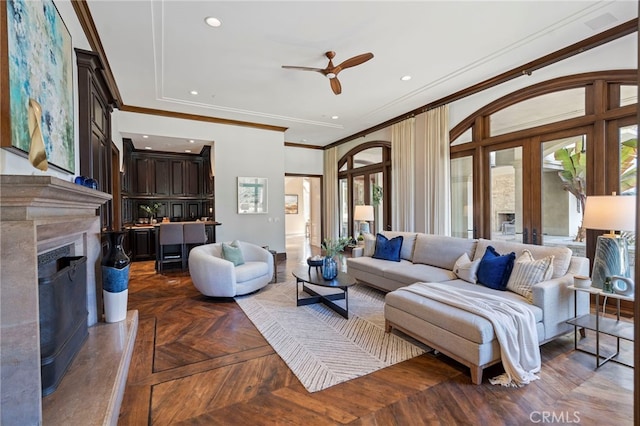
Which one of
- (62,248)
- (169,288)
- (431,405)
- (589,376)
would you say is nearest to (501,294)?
(589,376)

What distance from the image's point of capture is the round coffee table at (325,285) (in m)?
3.58

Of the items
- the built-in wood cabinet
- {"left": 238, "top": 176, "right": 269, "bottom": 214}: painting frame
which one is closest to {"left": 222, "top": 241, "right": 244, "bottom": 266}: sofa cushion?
{"left": 238, "top": 176, "right": 269, "bottom": 214}: painting frame

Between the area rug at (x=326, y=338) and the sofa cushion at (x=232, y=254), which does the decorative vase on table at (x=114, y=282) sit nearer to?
the area rug at (x=326, y=338)

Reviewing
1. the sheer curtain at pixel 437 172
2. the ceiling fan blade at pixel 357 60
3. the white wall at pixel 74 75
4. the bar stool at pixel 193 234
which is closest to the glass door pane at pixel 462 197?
the sheer curtain at pixel 437 172

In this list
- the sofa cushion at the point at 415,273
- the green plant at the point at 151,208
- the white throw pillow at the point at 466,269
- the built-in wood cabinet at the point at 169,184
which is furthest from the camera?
the green plant at the point at 151,208

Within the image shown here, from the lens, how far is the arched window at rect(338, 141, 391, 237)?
720cm

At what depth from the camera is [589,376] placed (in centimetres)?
232

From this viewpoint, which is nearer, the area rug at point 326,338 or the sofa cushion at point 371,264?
the area rug at point 326,338

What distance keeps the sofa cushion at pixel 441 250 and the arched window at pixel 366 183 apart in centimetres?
259

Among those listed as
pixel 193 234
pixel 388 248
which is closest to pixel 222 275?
pixel 193 234

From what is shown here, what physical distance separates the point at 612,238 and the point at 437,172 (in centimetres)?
307

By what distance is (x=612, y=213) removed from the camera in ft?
8.55

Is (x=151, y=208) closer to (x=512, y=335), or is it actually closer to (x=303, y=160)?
(x=303, y=160)

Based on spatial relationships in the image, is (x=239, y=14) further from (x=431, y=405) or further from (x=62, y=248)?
(x=431, y=405)
